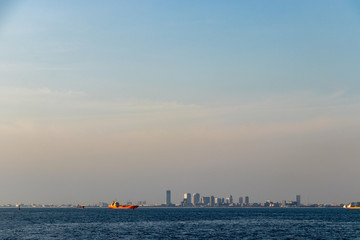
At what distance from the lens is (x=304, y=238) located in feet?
350

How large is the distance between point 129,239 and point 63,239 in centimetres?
1492

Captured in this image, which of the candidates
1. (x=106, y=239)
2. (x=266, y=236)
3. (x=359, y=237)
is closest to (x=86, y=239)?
(x=106, y=239)

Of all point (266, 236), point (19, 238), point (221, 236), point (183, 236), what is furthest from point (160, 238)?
point (19, 238)

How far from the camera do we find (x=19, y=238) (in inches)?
4198

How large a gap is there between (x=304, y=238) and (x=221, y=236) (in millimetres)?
19321

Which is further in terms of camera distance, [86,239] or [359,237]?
[359,237]

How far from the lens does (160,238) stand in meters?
105

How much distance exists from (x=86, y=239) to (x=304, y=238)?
50195mm

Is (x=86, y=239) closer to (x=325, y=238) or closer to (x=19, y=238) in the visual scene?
(x=19, y=238)

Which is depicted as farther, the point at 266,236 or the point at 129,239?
the point at 266,236

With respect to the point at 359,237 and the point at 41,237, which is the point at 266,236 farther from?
the point at 41,237

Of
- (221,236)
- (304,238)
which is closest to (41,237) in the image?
(221,236)

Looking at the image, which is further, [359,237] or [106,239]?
[359,237]

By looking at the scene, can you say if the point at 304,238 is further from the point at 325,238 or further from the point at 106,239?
the point at 106,239
